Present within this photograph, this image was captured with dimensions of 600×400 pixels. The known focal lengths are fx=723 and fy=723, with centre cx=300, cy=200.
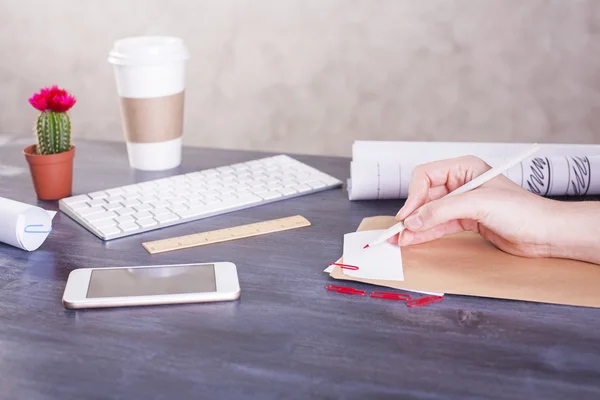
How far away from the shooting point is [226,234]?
1058 millimetres

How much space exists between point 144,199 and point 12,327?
0.43m

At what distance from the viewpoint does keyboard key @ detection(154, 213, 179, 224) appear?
1.10 metres

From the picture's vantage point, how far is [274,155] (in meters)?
1.47

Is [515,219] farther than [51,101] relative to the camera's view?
No

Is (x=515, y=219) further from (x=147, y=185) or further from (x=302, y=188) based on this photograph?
(x=147, y=185)

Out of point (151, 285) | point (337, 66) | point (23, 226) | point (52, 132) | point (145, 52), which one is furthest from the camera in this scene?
point (337, 66)

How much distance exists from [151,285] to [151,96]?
575mm

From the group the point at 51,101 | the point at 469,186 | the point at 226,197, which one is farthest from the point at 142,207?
the point at 469,186

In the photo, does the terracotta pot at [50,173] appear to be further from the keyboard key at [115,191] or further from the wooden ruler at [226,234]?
the wooden ruler at [226,234]

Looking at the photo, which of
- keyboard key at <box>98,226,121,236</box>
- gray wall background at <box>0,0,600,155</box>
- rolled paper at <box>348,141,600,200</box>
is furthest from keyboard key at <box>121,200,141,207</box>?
gray wall background at <box>0,0,600,155</box>

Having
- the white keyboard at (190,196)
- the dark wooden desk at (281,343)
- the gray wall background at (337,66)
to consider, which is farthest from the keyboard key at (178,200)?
the gray wall background at (337,66)

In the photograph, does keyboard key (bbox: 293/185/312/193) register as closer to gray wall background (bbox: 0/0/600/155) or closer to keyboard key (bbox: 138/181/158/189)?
keyboard key (bbox: 138/181/158/189)

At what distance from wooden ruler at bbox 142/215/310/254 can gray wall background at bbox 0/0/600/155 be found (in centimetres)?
128

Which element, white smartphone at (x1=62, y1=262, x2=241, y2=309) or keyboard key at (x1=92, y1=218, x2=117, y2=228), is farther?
keyboard key at (x1=92, y1=218, x2=117, y2=228)
